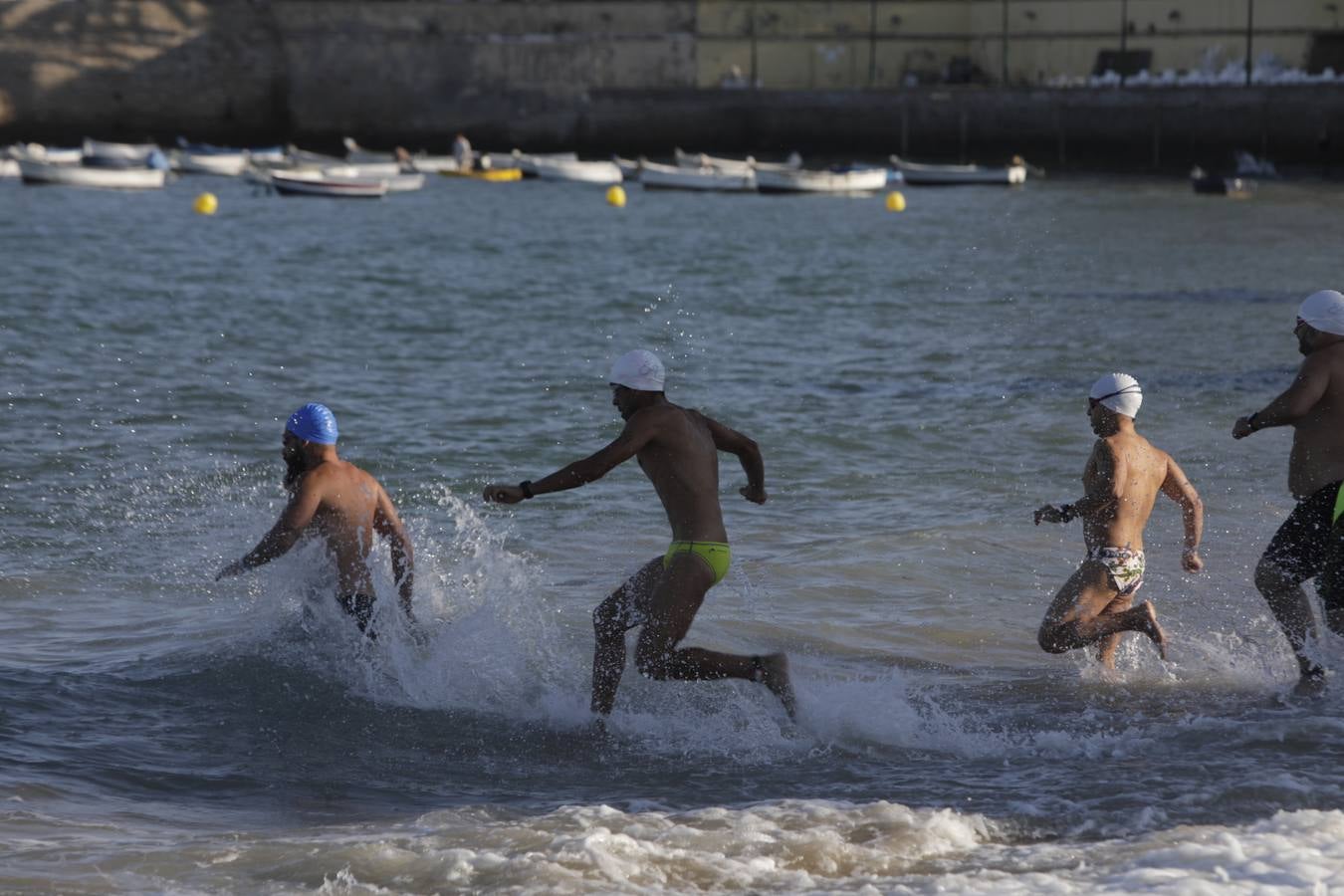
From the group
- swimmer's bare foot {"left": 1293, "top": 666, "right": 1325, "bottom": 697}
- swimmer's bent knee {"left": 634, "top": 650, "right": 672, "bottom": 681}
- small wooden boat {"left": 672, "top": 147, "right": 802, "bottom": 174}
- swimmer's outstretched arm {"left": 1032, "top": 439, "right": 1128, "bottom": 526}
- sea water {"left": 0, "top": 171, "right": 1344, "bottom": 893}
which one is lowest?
sea water {"left": 0, "top": 171, "right": 1344, "bottom": 893}

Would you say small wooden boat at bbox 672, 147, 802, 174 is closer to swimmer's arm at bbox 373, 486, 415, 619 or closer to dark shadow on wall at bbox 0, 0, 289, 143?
dark shadow on wall at bbox 0, 0, 289, 143

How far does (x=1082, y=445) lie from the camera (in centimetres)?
1442

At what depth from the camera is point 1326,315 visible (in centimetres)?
749

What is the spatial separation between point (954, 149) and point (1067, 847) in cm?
5909

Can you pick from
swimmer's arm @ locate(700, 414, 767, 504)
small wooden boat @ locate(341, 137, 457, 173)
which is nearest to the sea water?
swimmer's arm @ locate(700, 414, 767, 504)

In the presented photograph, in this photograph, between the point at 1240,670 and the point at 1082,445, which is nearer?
the point at 1240,670

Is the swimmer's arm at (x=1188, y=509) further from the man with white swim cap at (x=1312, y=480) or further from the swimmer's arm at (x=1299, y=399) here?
the swimmer's arm at (x=1299, y=399)

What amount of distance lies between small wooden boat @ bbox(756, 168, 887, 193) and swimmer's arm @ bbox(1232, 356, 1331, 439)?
152ft

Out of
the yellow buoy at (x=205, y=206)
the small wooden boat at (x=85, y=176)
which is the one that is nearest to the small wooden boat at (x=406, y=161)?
the small wooden boat at (x=85, y=176)

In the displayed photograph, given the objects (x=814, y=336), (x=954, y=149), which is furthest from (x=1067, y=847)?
(x=954, y=149)

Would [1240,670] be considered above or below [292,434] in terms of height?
below

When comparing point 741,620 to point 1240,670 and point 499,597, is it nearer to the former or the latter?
point 499,597

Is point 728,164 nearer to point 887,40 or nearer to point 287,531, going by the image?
point 887,40

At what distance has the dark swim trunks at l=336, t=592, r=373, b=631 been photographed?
7891 millimetres
